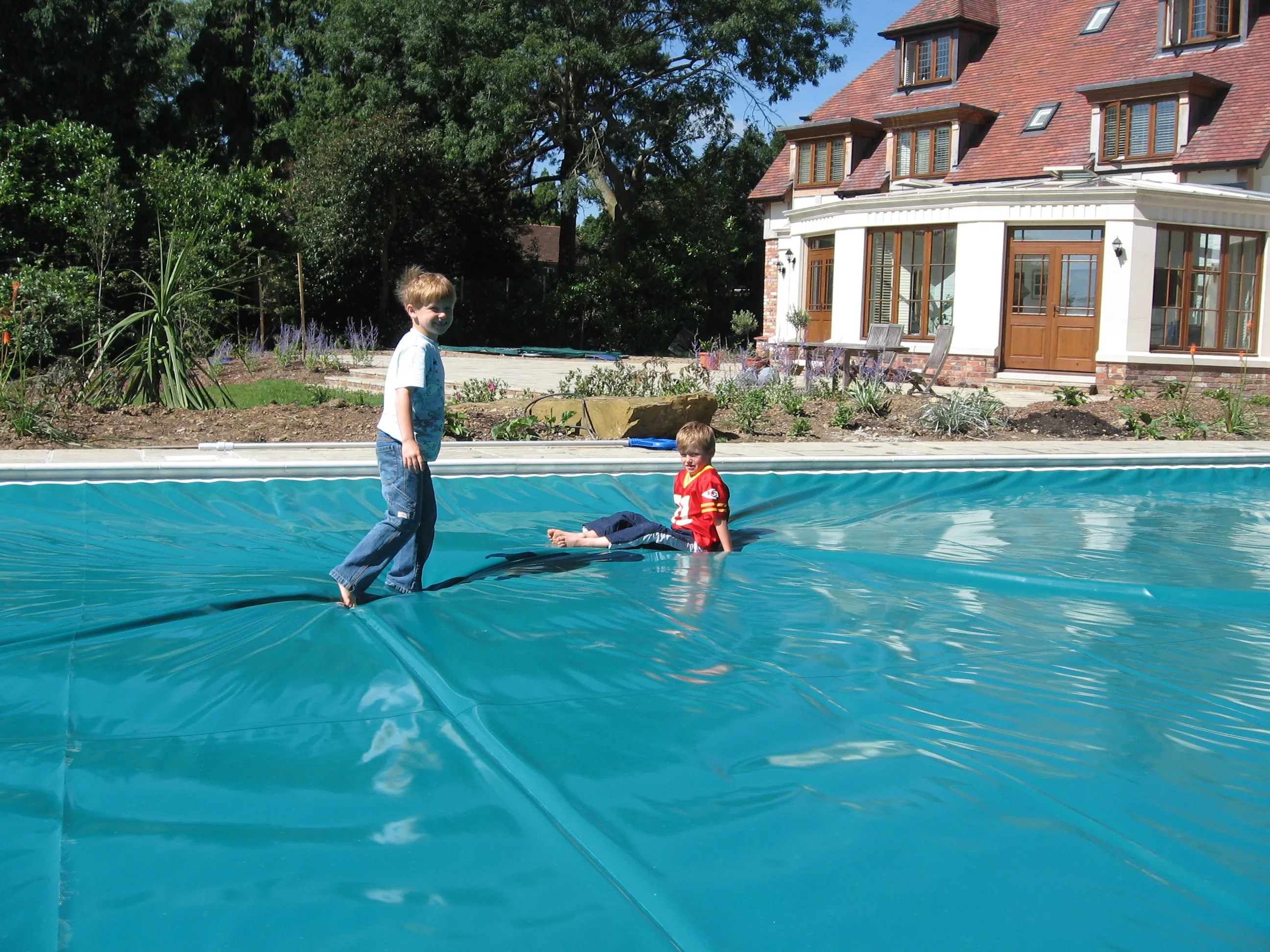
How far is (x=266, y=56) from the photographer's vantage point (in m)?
32.7

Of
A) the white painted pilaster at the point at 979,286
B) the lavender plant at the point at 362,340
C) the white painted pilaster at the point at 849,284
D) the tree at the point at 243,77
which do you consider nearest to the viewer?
the lavender plant at the point at 362,340

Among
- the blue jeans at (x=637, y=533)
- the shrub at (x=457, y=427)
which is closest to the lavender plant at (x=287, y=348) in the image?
the shrub at (x=457, y=427)

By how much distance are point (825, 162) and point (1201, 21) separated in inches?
319

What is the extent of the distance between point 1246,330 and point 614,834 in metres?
19.4

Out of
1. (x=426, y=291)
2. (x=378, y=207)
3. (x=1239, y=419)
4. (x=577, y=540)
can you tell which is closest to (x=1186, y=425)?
(x=1239, y=419)

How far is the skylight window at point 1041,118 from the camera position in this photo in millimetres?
22109

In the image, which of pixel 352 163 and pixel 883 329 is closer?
pixel 883 329

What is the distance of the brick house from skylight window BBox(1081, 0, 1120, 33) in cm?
4

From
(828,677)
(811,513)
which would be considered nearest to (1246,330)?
(811,513)

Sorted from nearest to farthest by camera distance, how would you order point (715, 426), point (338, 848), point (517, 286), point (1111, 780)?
point (338, 848) → point (1111, 780) → point (715, 426) → point (517, 286)

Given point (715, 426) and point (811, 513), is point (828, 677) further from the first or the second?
point (715, 426)

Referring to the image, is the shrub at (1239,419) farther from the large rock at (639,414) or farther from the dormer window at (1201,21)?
the dormer window at (1201,21)

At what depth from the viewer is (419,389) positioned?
4523 mm

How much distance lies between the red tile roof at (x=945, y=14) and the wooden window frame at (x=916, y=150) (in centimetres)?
280
